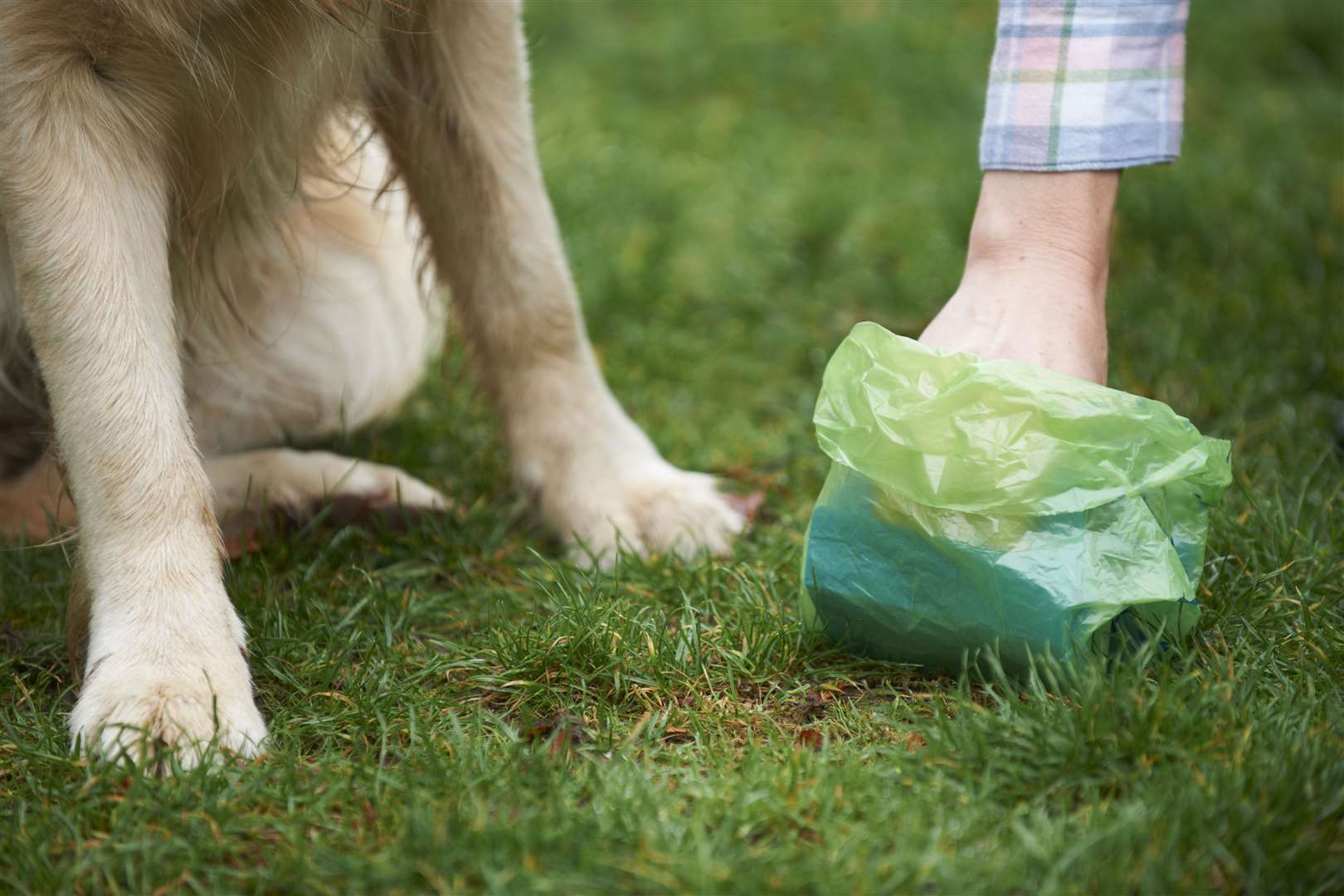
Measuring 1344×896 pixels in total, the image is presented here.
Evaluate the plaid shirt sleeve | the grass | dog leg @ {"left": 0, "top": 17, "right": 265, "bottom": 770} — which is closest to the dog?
dog leg @ {"left": 0, "top": 17, "right": 265, "bottom": 770}

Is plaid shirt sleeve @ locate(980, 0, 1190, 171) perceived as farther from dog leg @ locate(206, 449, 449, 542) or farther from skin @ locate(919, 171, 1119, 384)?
dog leg @ locate(206, 449, 449, 542)

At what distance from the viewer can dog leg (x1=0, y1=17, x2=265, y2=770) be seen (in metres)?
1.65

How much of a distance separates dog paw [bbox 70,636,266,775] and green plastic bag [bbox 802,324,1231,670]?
0.79m

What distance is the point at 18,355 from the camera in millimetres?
2279

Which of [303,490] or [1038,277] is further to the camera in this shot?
[303,490]

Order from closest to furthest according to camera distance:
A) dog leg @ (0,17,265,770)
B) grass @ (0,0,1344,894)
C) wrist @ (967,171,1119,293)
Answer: grass @ (0,0,1344,894), dog leg @ (0,17,265,770), wrist @ (967,171,1119,293)

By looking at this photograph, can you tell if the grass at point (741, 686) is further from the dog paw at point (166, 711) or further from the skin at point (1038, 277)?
the skin at point (1038, 277)

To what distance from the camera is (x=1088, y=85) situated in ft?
5.84

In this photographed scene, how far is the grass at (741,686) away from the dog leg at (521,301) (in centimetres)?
13

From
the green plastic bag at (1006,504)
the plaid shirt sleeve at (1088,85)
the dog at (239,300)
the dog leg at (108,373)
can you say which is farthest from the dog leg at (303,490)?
the plaid shirt sleeve at (1088,85)

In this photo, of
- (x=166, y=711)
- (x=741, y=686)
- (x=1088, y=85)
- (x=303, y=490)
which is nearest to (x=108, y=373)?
(x=166, y=711)

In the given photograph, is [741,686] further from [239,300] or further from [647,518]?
[239,300]

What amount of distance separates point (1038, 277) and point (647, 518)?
877 mm

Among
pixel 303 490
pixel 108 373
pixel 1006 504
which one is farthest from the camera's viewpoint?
pixel 303 490
